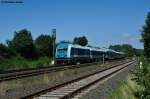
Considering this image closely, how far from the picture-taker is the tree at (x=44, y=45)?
88.2m

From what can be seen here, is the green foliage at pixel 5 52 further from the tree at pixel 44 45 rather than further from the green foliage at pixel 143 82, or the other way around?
the green foliage at pixel 143 82

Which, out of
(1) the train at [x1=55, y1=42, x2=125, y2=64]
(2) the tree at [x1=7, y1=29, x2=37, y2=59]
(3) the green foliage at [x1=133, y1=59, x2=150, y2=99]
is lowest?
(3) the green foliage at [x1=133, y1=59, x2=150, y2=99]

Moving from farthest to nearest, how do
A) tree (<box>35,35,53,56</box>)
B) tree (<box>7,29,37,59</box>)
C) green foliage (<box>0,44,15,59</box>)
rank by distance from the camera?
tree (<box>35,35,53,56</box>)
tree (<box>7,29,37,59</box>)
green foliage (<box>0,44,15,59</box>)

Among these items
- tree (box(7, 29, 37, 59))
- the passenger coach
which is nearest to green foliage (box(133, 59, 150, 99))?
the passenger coach

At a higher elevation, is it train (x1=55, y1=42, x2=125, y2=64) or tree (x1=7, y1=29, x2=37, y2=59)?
tree (x1=7, y1=29, x2=37, y2=59)

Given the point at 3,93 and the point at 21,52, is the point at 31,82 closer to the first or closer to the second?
the point at 3,93

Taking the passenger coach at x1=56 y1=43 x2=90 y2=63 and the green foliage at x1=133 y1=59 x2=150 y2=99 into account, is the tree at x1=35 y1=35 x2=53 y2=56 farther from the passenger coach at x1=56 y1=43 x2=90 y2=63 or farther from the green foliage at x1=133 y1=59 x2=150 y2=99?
the green foliage at x1=133 y1=59 x2=150 y2=99

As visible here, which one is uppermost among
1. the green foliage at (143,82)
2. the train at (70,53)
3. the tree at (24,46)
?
the tree at (24,46)

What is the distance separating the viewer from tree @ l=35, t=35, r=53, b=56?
289 ft

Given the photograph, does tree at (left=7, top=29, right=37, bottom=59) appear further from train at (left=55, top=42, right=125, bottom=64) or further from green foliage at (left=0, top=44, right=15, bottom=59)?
train at (left=55, top=42, right=125, bottom=64)

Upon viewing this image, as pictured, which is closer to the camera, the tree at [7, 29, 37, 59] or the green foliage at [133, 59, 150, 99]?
the green foliage at [133, 59, 150, 99]

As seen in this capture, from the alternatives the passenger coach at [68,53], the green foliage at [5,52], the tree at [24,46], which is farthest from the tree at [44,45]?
the passenger coach at [68,53]

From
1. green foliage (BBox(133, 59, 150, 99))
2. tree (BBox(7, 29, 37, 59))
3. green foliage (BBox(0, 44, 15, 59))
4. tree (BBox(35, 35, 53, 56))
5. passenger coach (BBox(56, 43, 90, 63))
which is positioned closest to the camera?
green foliage (BBox(133, 59, 150, 99))

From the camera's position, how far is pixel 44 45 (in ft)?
302
